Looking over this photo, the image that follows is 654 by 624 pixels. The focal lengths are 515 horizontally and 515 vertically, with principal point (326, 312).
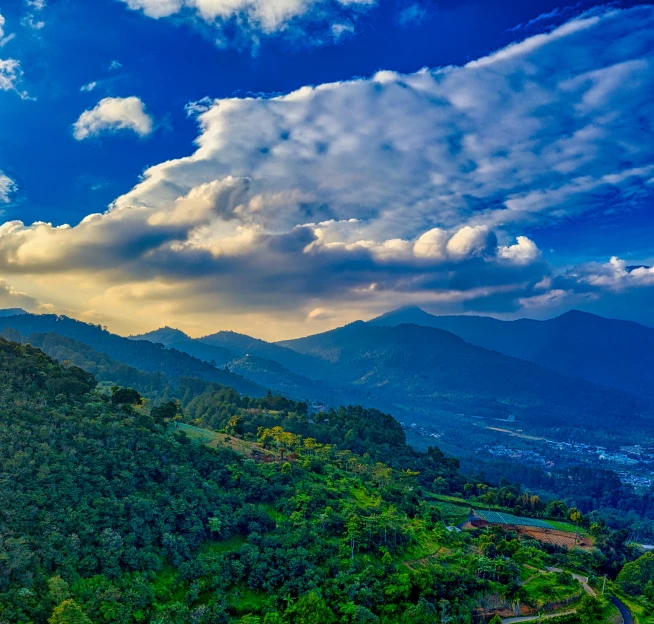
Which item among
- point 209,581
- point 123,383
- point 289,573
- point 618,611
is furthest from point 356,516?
point 123,383

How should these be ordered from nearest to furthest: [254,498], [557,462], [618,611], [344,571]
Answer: [344,571], [618,611], [254,498], [557,462]

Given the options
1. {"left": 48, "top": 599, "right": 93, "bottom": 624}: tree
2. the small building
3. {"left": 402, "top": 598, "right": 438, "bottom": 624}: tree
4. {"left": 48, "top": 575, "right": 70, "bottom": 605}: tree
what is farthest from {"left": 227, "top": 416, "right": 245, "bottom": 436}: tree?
{"left": 48, "top": 599, "right": 93, "bottom": 624}: tree

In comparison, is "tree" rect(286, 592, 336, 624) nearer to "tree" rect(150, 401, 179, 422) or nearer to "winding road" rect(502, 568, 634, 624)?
"winding road" rect(502, 568, 634, 624)

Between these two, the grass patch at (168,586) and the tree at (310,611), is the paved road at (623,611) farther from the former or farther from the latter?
the grass patch at (168,586)

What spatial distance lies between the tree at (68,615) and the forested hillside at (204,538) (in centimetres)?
8

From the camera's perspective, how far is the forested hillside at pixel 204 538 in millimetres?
24578

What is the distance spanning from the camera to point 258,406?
7500 cm

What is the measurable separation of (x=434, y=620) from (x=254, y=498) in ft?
45.8

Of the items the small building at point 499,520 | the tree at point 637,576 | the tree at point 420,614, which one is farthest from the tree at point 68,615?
the tree at point 637,576

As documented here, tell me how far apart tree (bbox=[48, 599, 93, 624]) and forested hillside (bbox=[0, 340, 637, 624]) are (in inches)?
3.0

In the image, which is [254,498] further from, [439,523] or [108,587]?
[439,523]

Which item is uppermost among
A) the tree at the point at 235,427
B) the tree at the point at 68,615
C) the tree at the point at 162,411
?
the tree at the point at 162,411

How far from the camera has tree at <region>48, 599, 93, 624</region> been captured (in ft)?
68.6

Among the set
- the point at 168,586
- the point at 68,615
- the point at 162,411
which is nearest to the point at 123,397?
the point at 162,411
